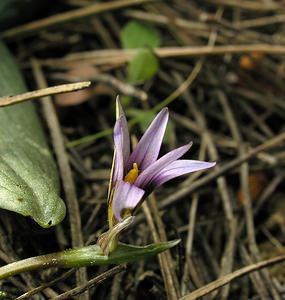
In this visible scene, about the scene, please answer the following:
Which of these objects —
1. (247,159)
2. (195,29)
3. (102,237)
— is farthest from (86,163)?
(195,29)

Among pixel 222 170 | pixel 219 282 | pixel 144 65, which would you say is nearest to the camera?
pixel 219 282

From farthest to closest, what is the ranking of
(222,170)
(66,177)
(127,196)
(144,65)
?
(144,65) → (222,170) → (66,177) → (127,196)

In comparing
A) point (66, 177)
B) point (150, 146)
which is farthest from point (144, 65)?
point (150, 146)

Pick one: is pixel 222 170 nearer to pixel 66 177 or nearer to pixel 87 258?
pixel 66 177

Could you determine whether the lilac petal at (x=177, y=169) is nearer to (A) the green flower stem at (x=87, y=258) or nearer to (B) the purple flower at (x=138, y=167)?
(B) the purple flower at (x=138, y=167)

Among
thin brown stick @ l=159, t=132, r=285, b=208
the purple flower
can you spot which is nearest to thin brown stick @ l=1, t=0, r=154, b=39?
thin brown stick @ l=159, t=132, r=285, b=208

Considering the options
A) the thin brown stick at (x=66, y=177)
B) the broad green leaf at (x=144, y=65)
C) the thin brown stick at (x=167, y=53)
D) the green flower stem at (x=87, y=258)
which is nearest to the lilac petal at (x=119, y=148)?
the green flower stem at (x=87, y=258)
